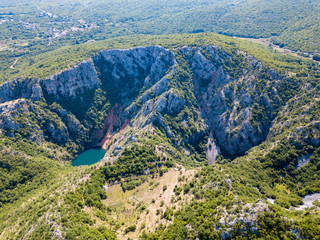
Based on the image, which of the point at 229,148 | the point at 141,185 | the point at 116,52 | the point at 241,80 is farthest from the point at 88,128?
the point at 241,80

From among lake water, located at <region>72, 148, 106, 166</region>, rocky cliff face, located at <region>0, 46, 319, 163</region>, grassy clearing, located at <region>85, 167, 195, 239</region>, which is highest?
rocky cliff face, located at <region>0, 46, 319, 163</region>

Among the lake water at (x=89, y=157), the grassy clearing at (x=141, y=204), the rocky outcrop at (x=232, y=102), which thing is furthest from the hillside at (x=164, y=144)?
the lake water at (x=89, y=157)

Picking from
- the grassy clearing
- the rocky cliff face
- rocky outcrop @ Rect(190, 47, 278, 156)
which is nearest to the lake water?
the rocky cliff face

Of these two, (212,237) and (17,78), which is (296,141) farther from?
(17,78)

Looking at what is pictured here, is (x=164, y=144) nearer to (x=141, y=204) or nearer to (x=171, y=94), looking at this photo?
(x=141, y=204)

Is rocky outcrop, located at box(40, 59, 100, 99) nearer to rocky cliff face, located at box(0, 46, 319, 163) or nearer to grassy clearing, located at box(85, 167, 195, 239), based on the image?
rocky cliff face, located at box(0, 46, 319, 163)
